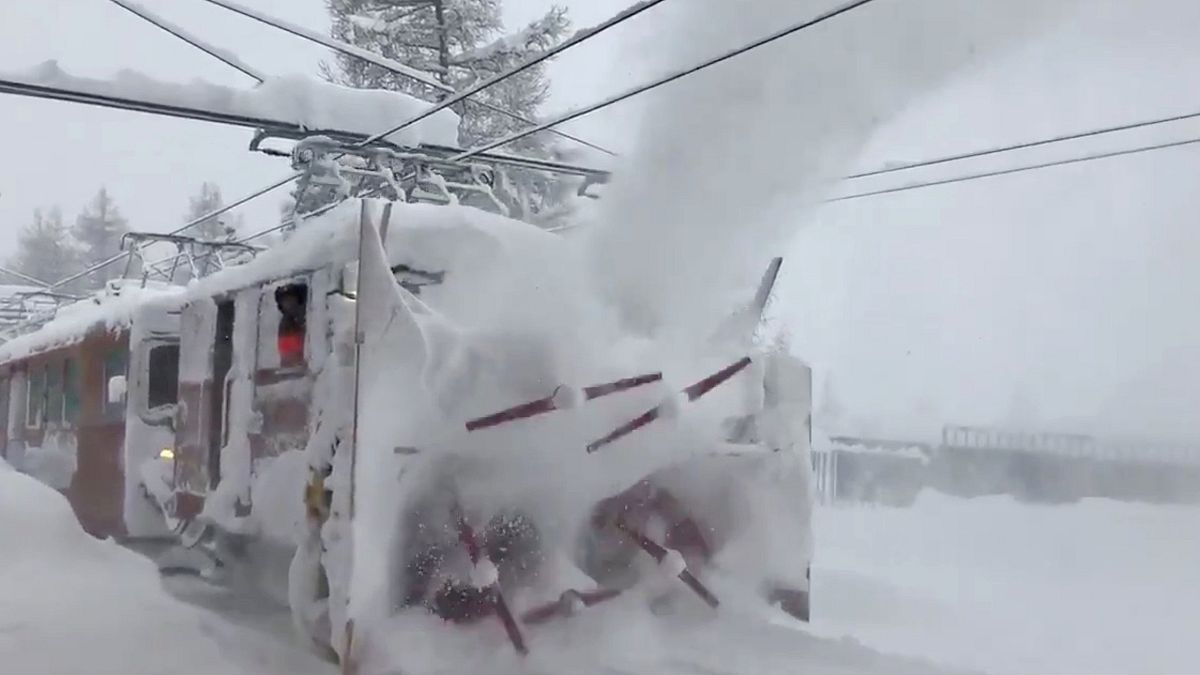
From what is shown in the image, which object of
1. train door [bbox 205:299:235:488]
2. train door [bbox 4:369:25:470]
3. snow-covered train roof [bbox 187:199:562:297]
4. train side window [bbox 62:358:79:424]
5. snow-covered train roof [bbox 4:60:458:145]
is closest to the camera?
snow-covered train roof [bbox 187:199:562:297]

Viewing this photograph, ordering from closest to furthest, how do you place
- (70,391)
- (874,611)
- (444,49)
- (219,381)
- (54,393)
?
(219,381) → (874,611) → (70,391) → (54,393) → (444,49)

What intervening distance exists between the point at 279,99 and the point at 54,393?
18.1 feet

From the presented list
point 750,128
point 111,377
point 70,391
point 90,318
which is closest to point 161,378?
point 111,377

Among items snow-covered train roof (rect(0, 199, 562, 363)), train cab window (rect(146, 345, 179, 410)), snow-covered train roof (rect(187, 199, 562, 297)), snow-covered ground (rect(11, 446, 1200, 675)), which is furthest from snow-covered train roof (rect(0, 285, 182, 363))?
snow-covered train roof (rect(187, 199, 562, 297))

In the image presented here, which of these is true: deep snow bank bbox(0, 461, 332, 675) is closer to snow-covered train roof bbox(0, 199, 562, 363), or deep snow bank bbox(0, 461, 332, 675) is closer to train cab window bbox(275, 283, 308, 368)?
train cab window bbox(275, 283, 308, 368)

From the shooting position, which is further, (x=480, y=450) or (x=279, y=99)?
(x=279, y=99)

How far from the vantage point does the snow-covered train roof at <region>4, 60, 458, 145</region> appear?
7898 millimetres

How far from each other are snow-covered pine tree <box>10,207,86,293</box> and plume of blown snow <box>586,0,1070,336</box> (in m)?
69.0

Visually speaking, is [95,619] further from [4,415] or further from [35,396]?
[4,415]

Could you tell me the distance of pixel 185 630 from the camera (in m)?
7.00

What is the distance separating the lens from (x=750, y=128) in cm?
615

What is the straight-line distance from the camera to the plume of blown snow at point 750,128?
5660 millimetres

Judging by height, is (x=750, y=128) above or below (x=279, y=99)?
below

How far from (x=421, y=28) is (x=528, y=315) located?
58.8ft
